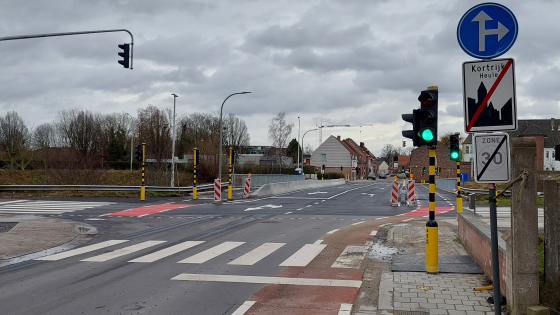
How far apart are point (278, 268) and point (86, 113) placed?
81.4 metres

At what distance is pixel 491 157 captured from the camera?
5.20 metres

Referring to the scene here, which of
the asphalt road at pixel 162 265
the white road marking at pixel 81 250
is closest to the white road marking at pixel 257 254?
the asphalt road at pixel 162 265

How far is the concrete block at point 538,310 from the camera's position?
5.29 metres

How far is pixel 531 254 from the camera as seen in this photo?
5535 mm

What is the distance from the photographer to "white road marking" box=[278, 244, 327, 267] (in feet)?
31.7

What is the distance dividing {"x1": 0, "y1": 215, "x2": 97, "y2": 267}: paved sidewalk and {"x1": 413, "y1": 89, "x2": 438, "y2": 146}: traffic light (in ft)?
27.6

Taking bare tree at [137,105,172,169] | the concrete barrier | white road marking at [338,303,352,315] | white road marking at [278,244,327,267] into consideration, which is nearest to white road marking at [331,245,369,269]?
white road marking at [278,244,327,267]

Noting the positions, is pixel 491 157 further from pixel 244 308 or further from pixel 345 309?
pixel 244 308

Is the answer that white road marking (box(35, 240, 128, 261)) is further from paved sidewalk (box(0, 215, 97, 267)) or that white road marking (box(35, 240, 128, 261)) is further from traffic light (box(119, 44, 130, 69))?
traffic light (box(119, 44, 130, 69))

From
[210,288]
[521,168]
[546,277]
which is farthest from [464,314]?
[210,288]

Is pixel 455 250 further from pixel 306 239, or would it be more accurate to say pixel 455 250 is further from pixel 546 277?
pixel 546 277

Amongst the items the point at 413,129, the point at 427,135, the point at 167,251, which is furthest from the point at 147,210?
the point at 427,135

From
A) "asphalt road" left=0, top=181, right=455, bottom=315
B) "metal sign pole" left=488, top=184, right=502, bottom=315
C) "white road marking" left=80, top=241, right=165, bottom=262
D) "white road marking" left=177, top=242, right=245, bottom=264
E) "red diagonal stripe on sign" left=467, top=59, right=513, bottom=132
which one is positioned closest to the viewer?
"metal sign pole" left=488, top=184, right=502, bottom=315

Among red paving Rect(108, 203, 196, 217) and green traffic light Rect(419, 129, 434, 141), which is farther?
red paving Rect(108, 203, 196, 217)
